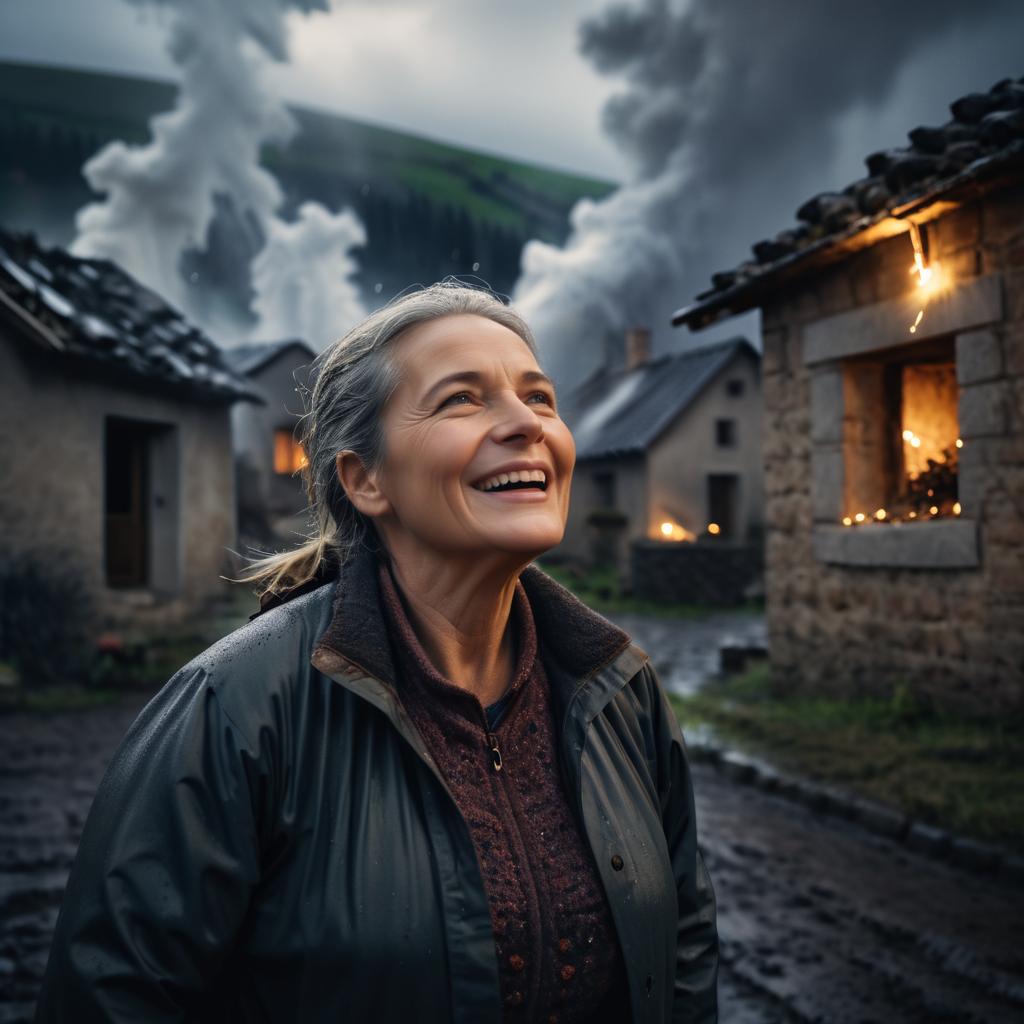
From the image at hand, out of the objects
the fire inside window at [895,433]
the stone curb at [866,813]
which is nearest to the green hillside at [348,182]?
the fire inside window at [895,433]

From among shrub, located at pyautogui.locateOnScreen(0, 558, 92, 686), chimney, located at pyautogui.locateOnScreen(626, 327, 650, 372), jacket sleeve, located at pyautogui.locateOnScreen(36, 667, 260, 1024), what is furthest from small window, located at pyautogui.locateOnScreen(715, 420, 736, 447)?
jacket sleeve, located at pyautogui.locateOnScreen(36, 667, 260, 1024)

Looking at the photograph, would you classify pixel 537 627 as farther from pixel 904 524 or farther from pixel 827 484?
pixel 827 484

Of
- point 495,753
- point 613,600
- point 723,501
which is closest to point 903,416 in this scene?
point 495,753

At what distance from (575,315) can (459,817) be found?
120ft

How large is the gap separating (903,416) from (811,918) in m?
4.82

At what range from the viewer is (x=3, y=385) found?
9.84m

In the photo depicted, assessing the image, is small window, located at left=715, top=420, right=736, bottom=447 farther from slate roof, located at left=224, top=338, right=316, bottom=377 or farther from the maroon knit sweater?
the maroon knit sweater

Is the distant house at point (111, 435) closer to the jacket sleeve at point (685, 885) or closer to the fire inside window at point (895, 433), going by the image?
the fire inside window at point (895, 433)

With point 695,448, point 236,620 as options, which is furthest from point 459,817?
point 695,448

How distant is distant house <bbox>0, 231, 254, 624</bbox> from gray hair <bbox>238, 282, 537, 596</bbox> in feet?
30.0

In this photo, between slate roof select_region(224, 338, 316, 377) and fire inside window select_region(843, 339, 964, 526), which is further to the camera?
slate roof select_region(224, 338, 316, 377)

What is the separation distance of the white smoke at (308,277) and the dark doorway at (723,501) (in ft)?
50.5

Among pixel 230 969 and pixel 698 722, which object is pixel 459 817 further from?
pixel 698 722

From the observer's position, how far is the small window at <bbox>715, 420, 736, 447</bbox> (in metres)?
24.5
